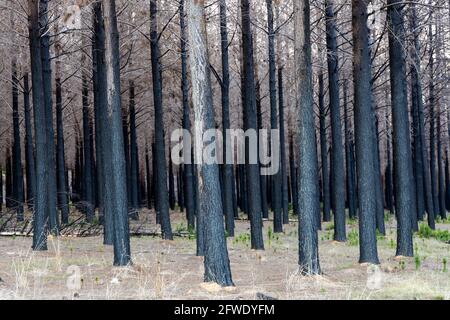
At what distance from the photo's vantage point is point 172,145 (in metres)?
33.0

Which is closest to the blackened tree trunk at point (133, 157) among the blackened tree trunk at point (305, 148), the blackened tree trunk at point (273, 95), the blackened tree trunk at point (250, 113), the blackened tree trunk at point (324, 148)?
the blackened tree trunk at point (273, 95)

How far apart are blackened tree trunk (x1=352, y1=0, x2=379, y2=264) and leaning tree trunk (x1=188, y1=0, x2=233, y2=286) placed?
13.2ft

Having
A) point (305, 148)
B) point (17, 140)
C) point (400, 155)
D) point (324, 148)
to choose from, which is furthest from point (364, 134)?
point (17, 140)

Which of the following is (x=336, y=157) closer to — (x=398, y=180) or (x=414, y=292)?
(x=398, y=180)

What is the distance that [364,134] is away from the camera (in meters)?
12.3

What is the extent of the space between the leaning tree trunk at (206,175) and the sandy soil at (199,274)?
15.5 inches

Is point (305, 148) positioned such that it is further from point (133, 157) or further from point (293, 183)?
point (293, 183)

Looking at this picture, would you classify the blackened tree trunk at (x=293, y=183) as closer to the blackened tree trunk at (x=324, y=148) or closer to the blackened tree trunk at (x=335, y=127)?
the blackened tree trunk at (x=324, y=148)

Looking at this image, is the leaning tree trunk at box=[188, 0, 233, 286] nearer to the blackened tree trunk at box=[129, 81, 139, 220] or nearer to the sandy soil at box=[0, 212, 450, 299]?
the sandy soil at box=[0, 212, 450, 299]

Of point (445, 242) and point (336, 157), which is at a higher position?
point (336, 157)

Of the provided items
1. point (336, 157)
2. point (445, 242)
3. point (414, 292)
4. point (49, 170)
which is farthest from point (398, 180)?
point (49, 170)

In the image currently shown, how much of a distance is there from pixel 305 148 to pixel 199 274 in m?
3.16

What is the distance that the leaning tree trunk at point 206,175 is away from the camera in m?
9.50
